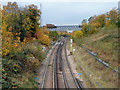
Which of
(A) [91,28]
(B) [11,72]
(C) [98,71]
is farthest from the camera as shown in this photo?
(A) [91,28]

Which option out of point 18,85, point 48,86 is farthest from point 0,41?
point 48,86

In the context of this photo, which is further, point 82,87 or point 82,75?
point 82,75

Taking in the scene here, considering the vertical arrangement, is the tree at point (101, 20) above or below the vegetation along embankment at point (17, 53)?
above

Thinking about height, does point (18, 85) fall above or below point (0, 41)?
below

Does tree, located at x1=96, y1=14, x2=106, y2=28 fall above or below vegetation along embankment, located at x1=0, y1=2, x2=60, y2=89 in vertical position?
above

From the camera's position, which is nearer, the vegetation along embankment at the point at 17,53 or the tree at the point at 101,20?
the vegetation along embankment at the point at 17,53

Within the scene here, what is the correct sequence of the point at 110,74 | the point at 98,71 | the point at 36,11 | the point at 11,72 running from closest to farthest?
1. the point at 11,72
2. the point at 110,74
3. the point at 98,71
4. the point at 36,11

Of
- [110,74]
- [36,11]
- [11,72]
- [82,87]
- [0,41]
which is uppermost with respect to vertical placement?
[36,11]

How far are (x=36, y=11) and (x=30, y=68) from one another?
11937mm

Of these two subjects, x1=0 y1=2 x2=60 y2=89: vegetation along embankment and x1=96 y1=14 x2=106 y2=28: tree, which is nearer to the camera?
x1=0 y1=2 x2=60 y2=89: vegetation along embankment

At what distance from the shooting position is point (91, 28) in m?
37.0

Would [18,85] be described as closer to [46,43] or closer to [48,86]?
[48,86]

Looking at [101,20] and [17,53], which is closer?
[17,53]

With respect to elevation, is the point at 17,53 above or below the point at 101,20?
below
